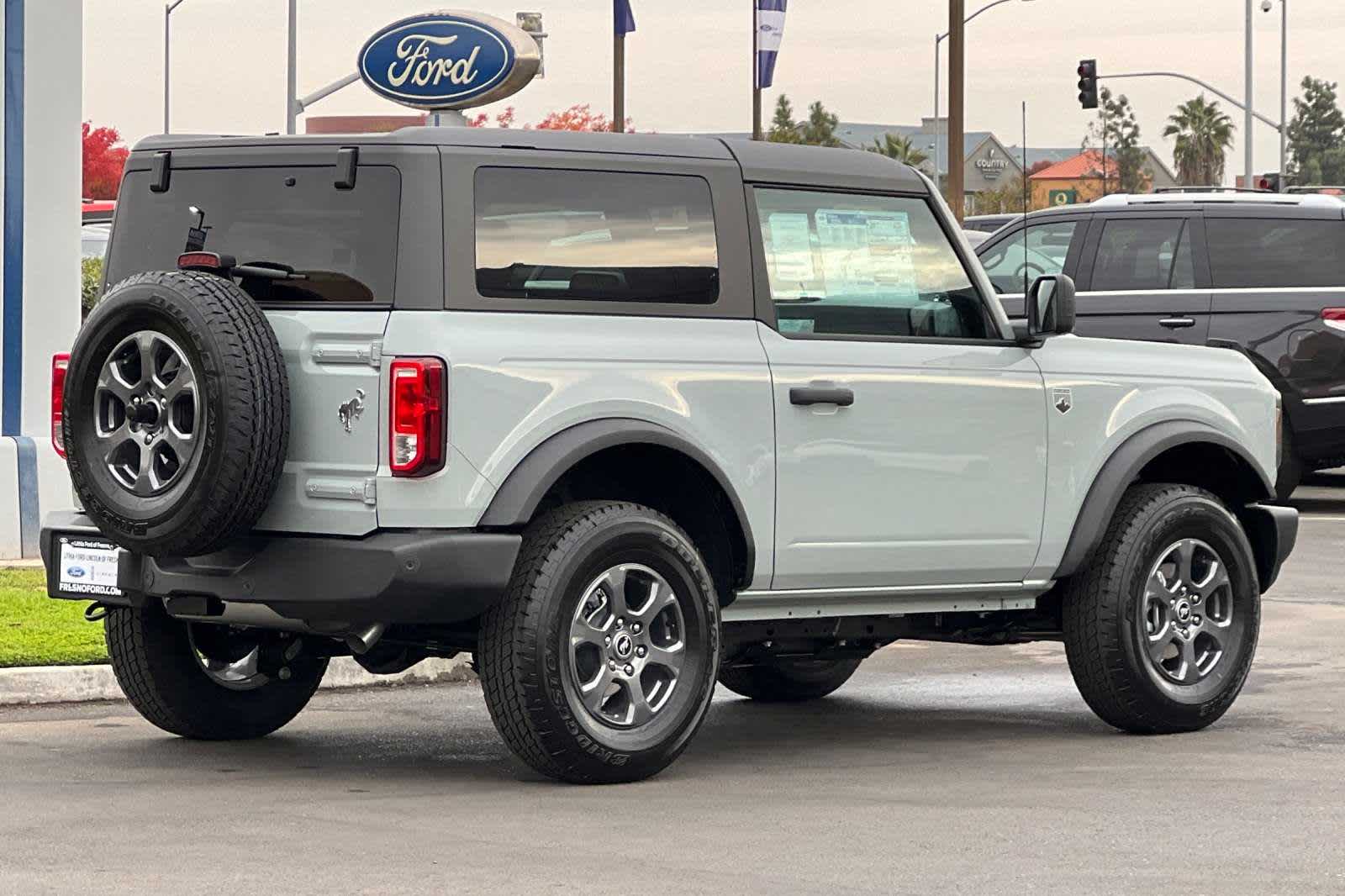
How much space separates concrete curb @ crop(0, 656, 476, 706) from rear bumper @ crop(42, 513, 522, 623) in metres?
2.26

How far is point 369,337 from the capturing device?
7277 millimetres

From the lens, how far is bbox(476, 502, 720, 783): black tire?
7406 mm

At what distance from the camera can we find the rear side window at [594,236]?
24.8ft

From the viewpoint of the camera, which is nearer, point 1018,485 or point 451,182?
point 451,182

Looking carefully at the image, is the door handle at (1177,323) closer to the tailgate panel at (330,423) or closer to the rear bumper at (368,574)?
the rear bumper at (368,574)

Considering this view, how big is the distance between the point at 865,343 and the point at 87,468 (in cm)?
257

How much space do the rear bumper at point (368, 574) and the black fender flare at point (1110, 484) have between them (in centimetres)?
244

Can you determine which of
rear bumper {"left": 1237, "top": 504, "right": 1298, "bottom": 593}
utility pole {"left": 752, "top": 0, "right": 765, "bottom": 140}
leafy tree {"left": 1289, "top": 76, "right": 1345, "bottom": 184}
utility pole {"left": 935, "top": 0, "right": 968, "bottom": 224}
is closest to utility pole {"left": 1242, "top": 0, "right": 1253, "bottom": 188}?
utility pole {"left": 752, "top": 0, "right": 765, "bottom": 140}

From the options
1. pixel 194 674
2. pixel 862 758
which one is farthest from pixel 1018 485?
pixel 194 674

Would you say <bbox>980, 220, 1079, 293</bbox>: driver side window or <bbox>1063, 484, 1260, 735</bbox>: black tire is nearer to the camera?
<bbox>1063, 484, 1260, 735</bbox>: black tire

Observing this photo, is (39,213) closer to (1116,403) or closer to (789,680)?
(789,680)

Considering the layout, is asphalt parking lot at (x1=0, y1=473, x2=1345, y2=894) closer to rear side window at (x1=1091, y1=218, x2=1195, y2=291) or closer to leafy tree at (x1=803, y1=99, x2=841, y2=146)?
rear side window at (x1=1091, y1=218, x2=1195, y2=291)

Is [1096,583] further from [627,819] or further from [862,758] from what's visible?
[627,819]

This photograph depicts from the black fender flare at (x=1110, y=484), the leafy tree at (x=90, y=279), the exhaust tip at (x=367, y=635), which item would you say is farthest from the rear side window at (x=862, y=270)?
the leafy tree at (x=90, y=279)
